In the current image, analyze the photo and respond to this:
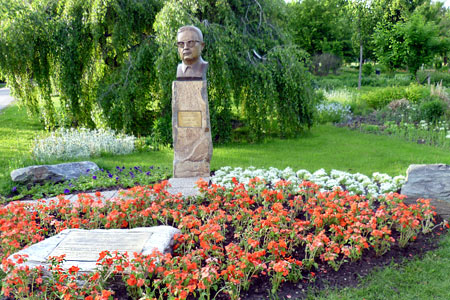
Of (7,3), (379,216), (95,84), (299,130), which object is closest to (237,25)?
(299,130)

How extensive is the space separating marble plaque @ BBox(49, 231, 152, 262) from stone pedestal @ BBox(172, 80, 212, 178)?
2.43m

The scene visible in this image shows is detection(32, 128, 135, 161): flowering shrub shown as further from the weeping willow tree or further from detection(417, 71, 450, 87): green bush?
detection(417, 71, 450, 87): green bush

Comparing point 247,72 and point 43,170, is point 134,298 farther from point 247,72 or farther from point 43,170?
point 247,72

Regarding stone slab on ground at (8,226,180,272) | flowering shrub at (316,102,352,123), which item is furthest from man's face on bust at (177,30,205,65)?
flowering shrub at (316,102,352,123)

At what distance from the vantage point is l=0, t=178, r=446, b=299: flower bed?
2912mm

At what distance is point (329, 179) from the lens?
555cm

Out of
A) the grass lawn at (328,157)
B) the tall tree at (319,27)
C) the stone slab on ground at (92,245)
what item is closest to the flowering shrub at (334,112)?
the grass lawn at (328,157)

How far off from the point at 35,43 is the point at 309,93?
5861 millimetres

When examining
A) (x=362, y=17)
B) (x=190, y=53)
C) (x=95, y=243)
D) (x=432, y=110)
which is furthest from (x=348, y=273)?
(x=362, y=17)

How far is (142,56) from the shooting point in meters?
8.23

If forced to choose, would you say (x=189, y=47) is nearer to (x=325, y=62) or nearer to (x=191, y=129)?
(x=191, y=129)

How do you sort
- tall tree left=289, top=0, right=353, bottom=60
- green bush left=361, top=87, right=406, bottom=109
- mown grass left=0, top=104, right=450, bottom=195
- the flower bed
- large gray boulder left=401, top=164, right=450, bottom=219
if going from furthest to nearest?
tall tree left=289, top=0, right=353, bottom=60 < green bush left=361, top=87, right=406, bottom=109 < mown grass left=0, top=104, right=450, bottom=195 < large gray boulder left=401, top=164, right=450, bottom=219 < the flower bed

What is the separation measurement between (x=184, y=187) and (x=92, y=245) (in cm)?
203

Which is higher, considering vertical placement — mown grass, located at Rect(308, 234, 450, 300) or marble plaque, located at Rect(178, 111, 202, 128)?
marble plaque, located at Rect(178, 111, 202, 128)
